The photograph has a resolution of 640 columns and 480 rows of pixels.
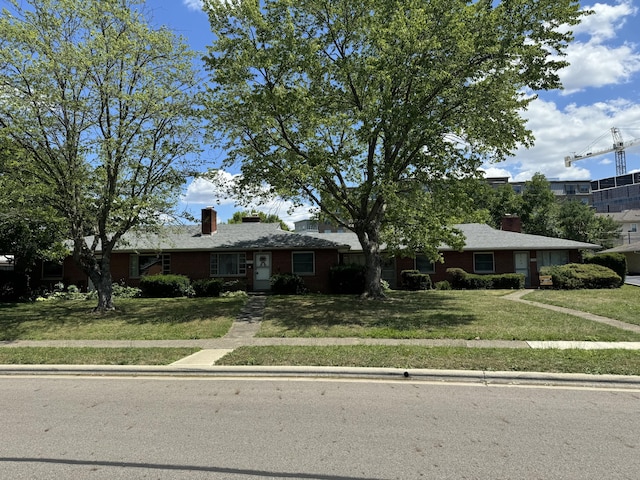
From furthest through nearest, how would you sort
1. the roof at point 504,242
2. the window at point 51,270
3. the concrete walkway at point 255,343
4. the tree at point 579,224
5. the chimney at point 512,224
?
1. the tree at point 579,224
2. the chimney at point 512,224
3. the roof at point 504,242
4. the window at point 51,270
5. the concrete walkway at point 255,343

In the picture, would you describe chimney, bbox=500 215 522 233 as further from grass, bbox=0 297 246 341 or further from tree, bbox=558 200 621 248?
grass, bbox=0 297 246 341

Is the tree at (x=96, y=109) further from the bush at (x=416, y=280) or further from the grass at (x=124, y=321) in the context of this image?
the bush at (x=416, y=280)

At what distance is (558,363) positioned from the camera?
8.10m

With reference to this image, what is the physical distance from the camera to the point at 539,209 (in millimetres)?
45406

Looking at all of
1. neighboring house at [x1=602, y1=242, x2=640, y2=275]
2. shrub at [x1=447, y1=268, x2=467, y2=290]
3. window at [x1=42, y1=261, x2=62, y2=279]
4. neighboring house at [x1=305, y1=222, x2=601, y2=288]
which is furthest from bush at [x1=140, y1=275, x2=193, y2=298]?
neighboring house at [x1=602, y1=242, x2=640, y2=275]

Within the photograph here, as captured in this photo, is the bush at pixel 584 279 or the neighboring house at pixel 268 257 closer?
the bush at pixel 584 279

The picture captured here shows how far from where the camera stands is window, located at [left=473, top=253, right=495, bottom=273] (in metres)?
27.1

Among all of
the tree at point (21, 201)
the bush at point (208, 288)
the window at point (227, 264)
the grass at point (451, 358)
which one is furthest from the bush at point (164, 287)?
the grass at point (451, 358)

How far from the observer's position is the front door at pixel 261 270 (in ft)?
83.4

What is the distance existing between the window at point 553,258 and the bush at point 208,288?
18865 mm

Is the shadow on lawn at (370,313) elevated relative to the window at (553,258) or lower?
lower

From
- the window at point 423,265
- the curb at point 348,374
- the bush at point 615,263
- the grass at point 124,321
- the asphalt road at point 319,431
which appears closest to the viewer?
the asphalt road at point 319,431

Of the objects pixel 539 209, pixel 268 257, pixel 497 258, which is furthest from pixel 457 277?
pixel 539 209

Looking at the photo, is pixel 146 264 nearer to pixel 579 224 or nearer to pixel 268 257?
pixel 268 257
